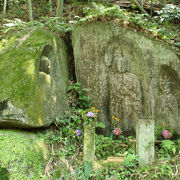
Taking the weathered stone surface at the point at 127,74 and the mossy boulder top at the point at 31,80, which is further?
the weathered stone surface at the point at 127,74

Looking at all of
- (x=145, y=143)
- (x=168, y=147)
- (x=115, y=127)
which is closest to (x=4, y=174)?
(x=145, y=143)

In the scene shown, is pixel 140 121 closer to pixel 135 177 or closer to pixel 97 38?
pixel 135 177

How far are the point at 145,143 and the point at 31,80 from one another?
271 cm

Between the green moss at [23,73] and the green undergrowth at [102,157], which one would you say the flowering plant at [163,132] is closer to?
the green undergrowth at [102,157]

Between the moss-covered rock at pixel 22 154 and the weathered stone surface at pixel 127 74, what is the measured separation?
2.14m

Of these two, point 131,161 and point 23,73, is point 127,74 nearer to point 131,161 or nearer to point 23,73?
point 131,161

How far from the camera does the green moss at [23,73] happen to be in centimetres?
395

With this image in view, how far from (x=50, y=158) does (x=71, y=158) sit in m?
0.43

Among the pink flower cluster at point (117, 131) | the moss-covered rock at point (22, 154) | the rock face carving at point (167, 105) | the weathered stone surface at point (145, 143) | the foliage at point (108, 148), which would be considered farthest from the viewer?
the rock face carving at point (167, 105)

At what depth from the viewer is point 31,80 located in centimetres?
415

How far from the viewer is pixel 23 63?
14.1 feet

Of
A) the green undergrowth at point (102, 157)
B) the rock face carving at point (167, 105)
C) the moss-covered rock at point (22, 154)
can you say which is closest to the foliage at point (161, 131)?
the rock face carving at point (167, 105)

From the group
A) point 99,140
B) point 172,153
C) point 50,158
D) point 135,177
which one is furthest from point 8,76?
point 172,153

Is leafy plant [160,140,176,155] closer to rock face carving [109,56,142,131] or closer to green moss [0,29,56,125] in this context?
rock face carving [109,56,142,131]
